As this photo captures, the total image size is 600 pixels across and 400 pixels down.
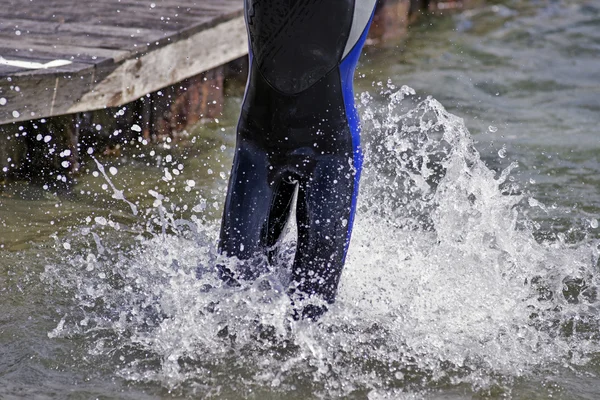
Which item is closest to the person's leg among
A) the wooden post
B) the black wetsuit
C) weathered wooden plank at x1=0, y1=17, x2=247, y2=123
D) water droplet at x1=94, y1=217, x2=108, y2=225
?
the black wetsuit

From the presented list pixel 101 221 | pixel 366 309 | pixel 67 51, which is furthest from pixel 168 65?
pixel 366 309

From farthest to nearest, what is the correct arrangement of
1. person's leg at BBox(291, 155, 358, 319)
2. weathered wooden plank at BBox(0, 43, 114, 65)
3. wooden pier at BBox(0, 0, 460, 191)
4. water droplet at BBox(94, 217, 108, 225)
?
weathered wooden plank at BBox(0, 43, 114, 65) → wooden pier at BBox(0, 0, 460, 191) → water droplet at BBox(94, 217, 108, 225) → person's leg at BBox(291, 155, 358, 319)

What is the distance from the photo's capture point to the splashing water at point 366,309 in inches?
106

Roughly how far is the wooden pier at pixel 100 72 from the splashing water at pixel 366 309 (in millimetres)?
690

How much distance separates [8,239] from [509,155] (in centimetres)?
249

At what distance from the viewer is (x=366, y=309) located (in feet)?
9.91

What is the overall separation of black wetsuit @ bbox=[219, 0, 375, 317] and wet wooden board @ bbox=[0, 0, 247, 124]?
1.52 meters

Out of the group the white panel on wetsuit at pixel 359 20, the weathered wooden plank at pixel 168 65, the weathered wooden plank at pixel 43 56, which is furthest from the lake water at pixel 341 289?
the white panel on wetsuit at pixel 359 20

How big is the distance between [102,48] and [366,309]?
2139 mm

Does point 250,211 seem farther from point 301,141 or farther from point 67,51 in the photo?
point 67,51

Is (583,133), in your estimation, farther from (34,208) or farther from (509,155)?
(34,208)

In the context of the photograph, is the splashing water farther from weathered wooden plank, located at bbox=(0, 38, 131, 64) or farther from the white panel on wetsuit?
weathered wooden plank, located at bbox=(0, 38, 131, 64)

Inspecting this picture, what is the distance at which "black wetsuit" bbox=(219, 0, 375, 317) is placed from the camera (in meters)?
2.62

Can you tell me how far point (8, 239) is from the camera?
3602 mm
